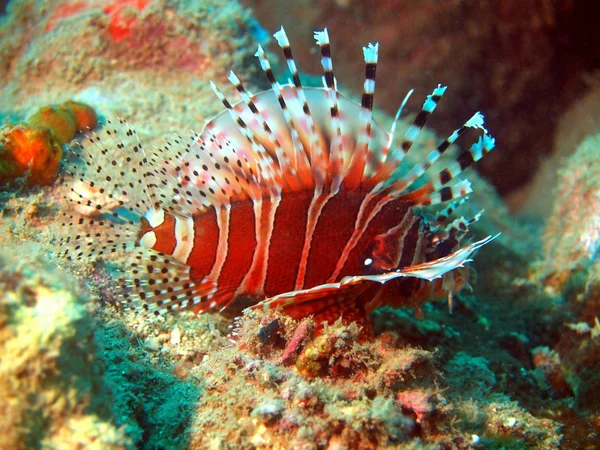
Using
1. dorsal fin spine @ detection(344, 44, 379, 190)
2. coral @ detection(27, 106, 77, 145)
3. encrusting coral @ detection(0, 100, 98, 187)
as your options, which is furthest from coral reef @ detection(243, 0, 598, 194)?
encrusting coral @ detection(0, 100, 98, 187)

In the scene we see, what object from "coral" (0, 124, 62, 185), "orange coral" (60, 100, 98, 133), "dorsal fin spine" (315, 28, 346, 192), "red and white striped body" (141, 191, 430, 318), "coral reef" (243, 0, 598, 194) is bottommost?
"red and white striped body" (141, 191, 430, 318)

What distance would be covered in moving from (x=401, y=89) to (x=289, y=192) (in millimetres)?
5605

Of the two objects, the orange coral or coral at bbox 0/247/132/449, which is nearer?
coral at bbox 0/247/132/449

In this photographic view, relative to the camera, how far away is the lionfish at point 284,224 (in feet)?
11.0

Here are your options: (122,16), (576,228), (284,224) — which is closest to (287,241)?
(284,224)

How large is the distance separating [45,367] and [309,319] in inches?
67.0

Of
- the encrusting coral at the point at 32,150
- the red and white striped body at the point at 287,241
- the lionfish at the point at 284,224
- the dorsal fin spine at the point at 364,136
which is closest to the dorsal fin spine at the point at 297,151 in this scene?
the lionfish at the point at 284,224

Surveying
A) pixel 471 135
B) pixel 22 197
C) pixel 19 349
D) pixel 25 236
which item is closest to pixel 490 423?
pixel 19 349

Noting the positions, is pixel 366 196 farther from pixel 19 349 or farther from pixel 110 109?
pixel 110 109

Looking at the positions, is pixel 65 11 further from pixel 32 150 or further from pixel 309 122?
pixel 309 122

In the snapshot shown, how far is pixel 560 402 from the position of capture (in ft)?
13.1

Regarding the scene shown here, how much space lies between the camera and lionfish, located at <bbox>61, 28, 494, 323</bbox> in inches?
132

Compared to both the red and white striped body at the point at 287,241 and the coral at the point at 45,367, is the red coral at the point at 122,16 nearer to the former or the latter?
the red and white striped body at the point at 287,241

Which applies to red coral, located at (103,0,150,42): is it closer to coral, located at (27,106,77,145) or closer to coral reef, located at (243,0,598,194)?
coral, located at (27,106,77,145)
